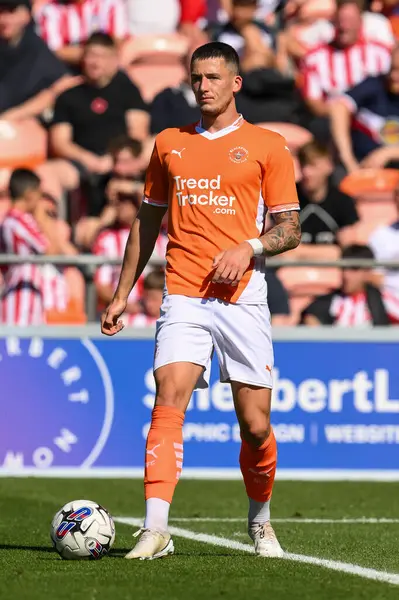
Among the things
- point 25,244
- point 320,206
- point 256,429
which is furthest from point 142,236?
point 320,206

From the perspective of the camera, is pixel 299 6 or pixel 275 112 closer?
pixel 275 112

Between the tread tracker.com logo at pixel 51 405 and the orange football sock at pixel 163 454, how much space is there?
208 inches

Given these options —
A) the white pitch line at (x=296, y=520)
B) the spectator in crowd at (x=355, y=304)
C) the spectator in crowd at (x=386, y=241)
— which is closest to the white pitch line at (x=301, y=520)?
the white pitch line at (x=296, y=520)

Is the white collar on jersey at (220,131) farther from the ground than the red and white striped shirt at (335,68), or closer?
closer

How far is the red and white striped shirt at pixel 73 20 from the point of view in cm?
1578

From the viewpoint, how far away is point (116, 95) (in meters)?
14.4

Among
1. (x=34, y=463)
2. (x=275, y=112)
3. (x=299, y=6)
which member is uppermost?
(x=299, y=6)

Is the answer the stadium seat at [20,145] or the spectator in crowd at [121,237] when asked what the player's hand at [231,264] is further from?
the stadium seat at [20,145]

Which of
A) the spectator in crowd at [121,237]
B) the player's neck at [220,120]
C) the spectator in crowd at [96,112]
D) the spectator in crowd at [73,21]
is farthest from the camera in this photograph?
the spectator in crowd at [73,21]

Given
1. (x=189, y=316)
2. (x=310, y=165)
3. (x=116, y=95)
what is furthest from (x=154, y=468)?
(x=116, y=95)

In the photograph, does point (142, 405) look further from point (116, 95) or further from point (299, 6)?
point (299, 6)

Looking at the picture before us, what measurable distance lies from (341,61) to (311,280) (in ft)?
13.2

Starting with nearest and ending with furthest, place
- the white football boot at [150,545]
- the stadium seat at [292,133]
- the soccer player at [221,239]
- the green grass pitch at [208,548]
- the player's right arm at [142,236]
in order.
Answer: the green grass pitch at [208,548]
the white football boot at [150,545]
the soccer player at [221,239]
the player's right arm at [142,236]
the stadium seat at [292,133]

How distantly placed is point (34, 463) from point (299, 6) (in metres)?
7.64
